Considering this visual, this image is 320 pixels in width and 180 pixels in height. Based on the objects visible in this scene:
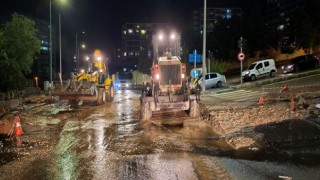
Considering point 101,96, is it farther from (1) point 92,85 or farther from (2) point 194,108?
(2) point 194,108

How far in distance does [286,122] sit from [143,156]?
6.49 m

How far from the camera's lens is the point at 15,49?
31938mm

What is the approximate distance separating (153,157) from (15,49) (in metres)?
24.4

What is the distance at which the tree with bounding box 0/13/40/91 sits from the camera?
31.1m

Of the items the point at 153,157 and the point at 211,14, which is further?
the point at 211,14

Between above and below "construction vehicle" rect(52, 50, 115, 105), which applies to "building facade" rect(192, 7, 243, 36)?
above

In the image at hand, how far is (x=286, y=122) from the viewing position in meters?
14.9

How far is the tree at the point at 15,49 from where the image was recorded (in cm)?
3112

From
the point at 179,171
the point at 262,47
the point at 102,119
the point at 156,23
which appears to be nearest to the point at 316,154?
the point at 179,171

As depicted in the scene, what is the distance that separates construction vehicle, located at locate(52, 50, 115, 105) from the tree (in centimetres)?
609

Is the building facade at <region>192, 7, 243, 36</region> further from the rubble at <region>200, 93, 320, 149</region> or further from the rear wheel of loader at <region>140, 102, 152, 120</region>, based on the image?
the rear wheel of loader at <region>140, 102, 152, 120</region>

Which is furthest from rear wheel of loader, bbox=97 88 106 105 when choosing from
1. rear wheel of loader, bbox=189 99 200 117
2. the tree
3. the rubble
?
rear wheel of loader, bbox=189 99 200 117

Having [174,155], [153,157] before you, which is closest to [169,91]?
[174,155]

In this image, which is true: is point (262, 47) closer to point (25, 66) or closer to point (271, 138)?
point (25, 66)
